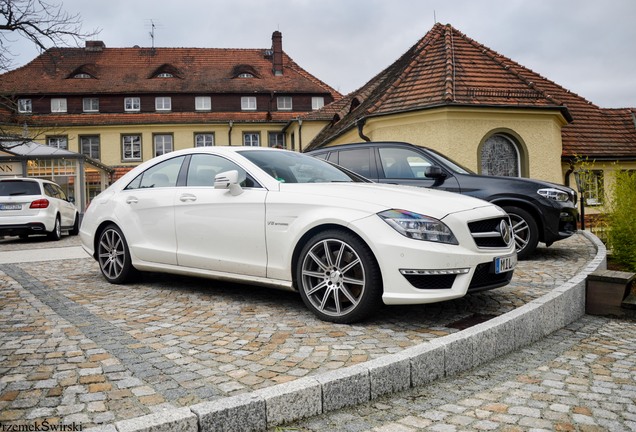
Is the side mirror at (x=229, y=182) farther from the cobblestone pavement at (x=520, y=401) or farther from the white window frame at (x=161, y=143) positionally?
the white window frame at (x=161, y=143)

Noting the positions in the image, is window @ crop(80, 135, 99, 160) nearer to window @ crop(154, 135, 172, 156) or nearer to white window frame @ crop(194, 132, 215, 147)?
window @ crop(154, 135, 172, 156)

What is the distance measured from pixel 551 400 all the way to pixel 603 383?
2.07ft

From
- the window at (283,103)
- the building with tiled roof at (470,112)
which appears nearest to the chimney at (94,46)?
the window at (283,103)

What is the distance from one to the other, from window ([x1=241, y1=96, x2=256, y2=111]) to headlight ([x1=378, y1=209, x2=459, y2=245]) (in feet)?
135

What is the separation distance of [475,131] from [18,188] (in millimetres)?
13124

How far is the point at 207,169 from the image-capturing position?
6047mm

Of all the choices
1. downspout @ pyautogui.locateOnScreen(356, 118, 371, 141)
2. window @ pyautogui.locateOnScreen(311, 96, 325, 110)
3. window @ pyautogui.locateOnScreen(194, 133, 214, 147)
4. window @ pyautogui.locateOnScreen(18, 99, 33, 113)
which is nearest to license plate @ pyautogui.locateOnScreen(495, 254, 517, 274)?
downspout @ pyautogui.locateOnScreen(356, 118, 371, 141)

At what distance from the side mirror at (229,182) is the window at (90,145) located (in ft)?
132

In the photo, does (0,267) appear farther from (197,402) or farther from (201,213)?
(197,402)

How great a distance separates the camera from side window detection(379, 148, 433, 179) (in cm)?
865

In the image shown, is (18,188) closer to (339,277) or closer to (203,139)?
(339,277)

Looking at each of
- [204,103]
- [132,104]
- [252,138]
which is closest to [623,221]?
[252,138]

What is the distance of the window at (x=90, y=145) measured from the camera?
138 ft

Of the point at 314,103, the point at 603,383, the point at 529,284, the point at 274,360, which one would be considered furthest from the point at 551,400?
the point at 314,103
